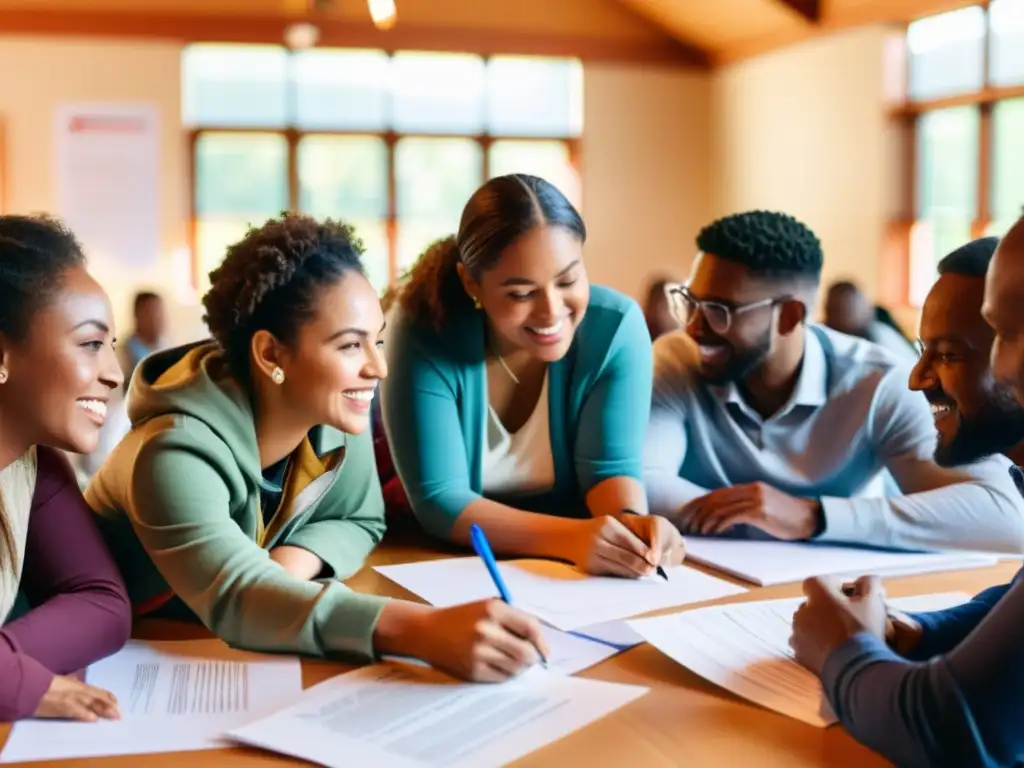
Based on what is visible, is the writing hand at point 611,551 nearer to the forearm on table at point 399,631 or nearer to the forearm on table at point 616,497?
the forearm on table at point 616,497

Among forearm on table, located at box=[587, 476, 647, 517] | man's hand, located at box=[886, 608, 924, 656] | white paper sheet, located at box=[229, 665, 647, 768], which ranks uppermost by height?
forearm on table, located at box=[587, 476, 647, 517]

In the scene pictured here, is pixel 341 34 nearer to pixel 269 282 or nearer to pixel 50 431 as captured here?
pixel 269 282

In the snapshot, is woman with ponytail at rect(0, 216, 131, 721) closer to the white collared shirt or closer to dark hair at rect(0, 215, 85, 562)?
dark hair at rect(0, 215, 85, 562)

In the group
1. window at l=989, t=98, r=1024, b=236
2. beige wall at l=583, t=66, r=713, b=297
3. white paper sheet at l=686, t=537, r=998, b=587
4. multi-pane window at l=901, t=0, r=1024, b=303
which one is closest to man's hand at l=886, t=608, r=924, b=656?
white paper sheet at l=686, t=537, r=998, b=587

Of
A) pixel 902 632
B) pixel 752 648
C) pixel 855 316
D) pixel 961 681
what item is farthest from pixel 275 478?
pixel 855 316

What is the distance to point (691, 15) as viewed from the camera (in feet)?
27.3

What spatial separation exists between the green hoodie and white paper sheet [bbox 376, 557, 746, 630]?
0.13 meters

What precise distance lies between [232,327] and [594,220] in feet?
24.8

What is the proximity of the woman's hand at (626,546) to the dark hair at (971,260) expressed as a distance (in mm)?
486

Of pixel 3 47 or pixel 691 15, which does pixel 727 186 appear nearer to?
pixel 691 15

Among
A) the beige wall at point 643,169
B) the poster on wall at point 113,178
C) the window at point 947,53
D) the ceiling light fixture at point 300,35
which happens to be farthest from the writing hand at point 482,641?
the beige wall at point 643,169

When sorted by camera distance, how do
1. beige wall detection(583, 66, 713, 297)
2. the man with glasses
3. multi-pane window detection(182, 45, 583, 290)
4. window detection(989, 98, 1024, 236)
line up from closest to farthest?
1. the man with glasses
2. window detection(989, 98, 1024, 236)
3. multi-pane window detection(182, 45, 583, 290)
4. beige wall detection(583, 66, 713, 297)

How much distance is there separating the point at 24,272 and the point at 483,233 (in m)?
0.69

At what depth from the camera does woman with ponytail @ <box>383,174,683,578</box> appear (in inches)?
64.7
